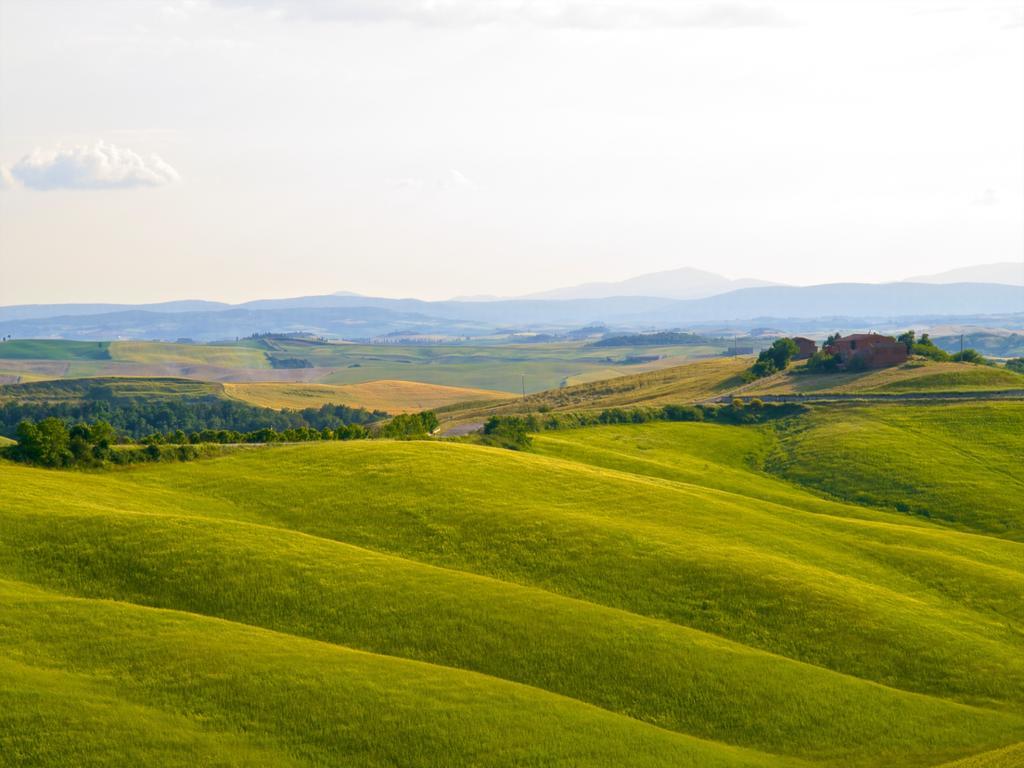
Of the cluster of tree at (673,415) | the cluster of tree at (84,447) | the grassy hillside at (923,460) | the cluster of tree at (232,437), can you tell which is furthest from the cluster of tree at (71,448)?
the grassy hillside at (923,460)

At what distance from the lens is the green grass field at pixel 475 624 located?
109 feet

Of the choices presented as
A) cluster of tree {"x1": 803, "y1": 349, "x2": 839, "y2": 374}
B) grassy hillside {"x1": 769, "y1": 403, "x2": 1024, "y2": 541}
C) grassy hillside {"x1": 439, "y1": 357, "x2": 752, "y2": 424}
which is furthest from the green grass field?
grassy hillside {"x1": 439, "y1": 357, "x2": 752, "y2": 424}

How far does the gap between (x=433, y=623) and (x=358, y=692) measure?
6.94 meters

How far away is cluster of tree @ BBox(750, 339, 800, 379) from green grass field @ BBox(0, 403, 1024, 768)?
297ft

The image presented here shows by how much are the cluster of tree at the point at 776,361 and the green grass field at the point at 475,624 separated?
297ft

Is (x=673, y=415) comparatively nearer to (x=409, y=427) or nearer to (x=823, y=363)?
(x=823, y=363)

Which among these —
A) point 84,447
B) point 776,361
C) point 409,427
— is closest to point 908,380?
point 776,361

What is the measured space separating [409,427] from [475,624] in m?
56.3

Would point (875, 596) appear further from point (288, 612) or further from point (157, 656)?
point (157, 656)

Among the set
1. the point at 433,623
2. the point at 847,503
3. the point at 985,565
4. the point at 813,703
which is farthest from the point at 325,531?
the point at 847,503

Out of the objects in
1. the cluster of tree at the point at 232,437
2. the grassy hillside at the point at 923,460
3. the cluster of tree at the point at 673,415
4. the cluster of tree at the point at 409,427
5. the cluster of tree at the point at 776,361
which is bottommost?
the grassy hillside at the point at 923,460

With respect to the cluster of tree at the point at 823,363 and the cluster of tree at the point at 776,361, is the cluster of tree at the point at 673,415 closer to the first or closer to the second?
the cluster of tree at the point at 823,363

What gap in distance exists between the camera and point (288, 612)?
42406 millimetres

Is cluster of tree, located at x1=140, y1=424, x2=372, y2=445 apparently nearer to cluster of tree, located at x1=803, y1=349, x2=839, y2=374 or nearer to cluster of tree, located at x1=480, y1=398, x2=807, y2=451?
cluster of tree, located at x1=480, y1=398, x2=807, y2=451
